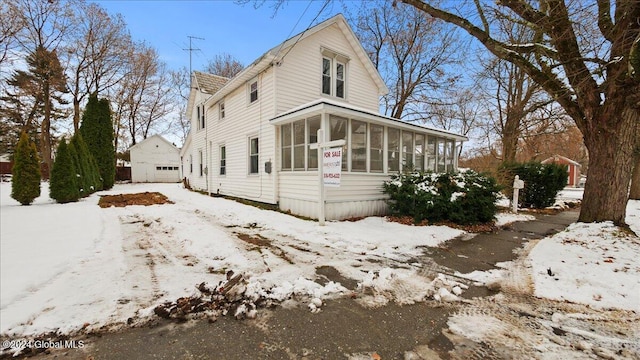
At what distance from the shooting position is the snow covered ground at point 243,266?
2.55 m

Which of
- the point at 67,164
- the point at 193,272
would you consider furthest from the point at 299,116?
the point at 67,164

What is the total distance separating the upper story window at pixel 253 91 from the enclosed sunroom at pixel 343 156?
2.38 metres

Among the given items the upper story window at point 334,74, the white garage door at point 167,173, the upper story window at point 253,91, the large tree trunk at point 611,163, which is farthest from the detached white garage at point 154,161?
the large tree trunk at point 611,163

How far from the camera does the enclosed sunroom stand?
7.51m

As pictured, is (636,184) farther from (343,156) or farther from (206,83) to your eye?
(206,83)

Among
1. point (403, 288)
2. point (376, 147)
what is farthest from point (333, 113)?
point (403, 288)

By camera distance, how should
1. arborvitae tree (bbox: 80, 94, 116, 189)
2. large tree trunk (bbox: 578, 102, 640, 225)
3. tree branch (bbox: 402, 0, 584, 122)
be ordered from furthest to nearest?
arborvitae tree (bbox: 80, 94, 116, 189), tree branch (bbox: 402, 0, 584, 122), large tree trunk (bbox: 578, 102, 640, 225)

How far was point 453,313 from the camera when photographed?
8.77ft

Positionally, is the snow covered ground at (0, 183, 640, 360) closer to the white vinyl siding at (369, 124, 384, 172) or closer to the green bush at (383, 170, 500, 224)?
the green bush at (383, 170, 500, 224)

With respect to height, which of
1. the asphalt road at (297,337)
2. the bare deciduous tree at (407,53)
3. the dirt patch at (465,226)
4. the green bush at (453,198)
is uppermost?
the bare deciduous tree at (407,53)

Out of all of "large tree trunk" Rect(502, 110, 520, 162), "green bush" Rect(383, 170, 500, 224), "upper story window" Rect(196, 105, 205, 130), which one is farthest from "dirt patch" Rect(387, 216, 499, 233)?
"upper story window" Rect(196, 105, 205, 130)

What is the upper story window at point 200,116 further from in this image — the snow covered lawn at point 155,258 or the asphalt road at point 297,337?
the asphalt road at point 297,337

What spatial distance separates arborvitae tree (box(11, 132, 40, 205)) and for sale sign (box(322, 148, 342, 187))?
999 centimetres

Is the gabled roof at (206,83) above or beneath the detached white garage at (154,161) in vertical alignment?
above
